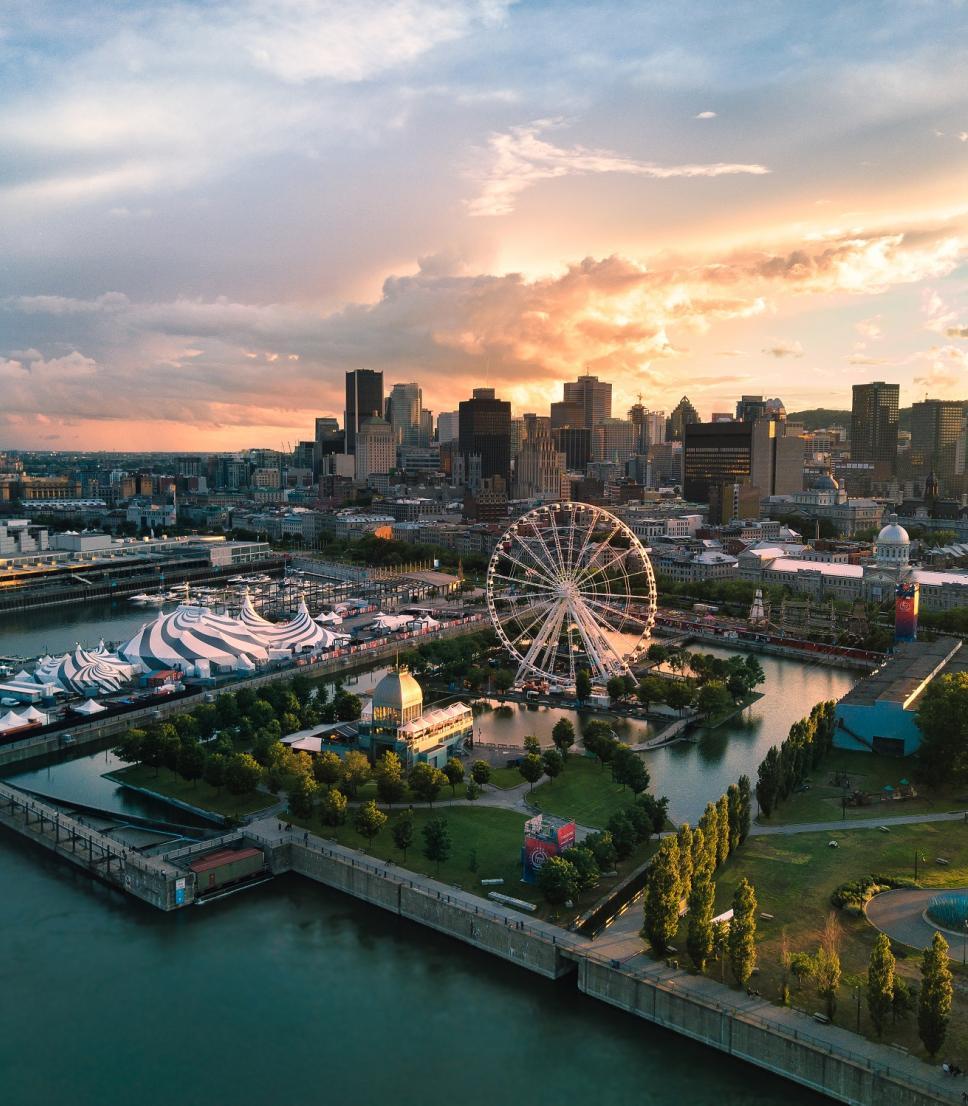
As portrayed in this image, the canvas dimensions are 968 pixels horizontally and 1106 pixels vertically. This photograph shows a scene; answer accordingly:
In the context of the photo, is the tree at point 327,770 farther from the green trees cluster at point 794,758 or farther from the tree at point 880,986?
the tree at point 880,986

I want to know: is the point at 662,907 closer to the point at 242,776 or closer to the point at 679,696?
the point at 242,776

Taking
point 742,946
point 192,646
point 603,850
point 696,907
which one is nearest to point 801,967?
point 742,946

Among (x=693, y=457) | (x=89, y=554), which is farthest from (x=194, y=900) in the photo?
(x=693, y=457)

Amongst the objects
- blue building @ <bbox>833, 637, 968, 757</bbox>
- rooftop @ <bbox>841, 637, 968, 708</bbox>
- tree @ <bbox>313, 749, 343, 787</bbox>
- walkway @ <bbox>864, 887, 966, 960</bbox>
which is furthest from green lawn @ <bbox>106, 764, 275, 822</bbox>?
rooftop @ <bbox>841, 637, 968, 708</bbox>

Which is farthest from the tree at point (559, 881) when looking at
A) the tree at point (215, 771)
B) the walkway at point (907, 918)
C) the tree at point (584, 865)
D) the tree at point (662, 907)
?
the tree at point (215, 771)

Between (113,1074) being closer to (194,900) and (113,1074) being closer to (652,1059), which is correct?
(194,900)

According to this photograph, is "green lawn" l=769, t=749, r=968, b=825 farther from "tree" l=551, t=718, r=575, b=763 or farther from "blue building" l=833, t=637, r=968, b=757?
"tree" l=551, t=718, r=575, b=763
